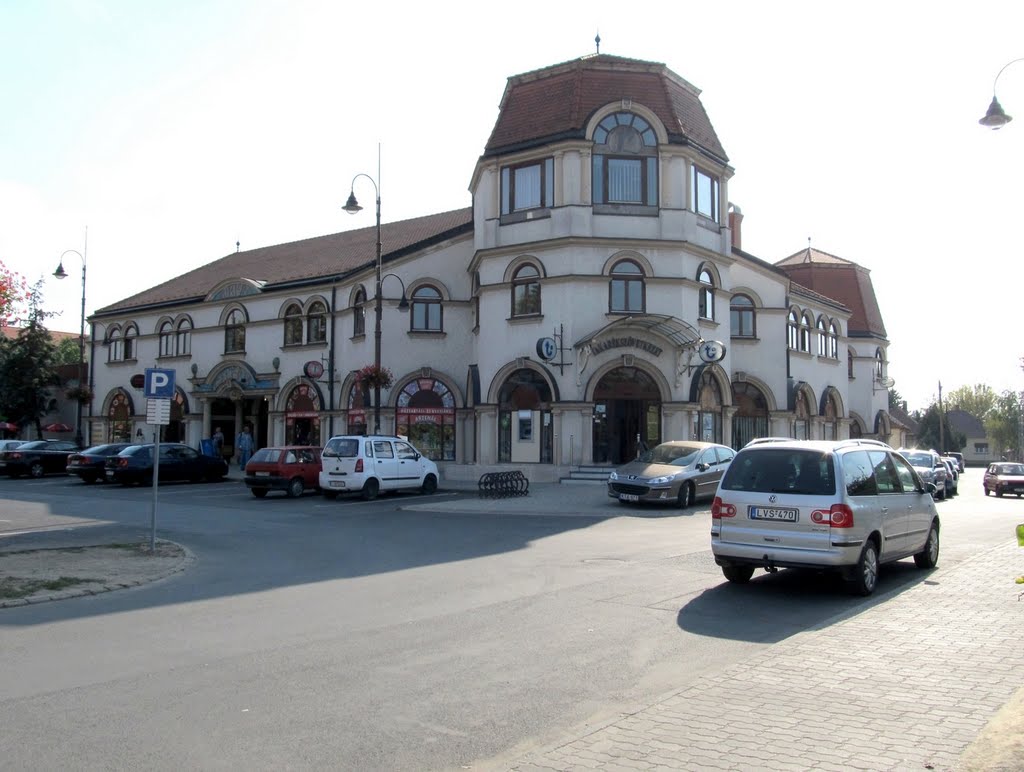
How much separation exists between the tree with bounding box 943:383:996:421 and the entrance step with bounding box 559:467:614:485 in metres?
91.3

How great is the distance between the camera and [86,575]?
11.4 metres

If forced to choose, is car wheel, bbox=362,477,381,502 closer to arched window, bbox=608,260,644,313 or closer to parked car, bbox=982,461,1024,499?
arched window, bbox=608,260,644,313

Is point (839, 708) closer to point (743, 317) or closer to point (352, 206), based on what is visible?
point (352, 206)

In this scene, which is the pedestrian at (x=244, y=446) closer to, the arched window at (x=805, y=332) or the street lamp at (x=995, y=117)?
the arched window at (x=805, y=332)

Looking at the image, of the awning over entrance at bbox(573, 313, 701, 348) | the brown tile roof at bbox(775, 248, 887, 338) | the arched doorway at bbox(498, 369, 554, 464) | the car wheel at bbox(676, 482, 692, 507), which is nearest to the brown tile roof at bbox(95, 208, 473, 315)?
the arched doorway at bbox(498, 369, 554, 464)

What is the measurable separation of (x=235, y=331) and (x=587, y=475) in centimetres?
2041

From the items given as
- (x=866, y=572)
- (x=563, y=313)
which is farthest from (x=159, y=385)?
(x=563, y=313)

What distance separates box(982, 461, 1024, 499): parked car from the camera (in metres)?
33.9

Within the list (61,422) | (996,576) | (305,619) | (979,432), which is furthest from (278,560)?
(979,432)

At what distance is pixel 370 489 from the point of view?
80.6 feet

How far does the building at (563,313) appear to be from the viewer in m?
30.2

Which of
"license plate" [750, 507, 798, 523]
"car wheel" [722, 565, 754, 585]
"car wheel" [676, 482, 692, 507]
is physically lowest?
"car wheel" [722, 565, 754, 585]

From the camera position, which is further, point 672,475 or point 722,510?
point 672,475

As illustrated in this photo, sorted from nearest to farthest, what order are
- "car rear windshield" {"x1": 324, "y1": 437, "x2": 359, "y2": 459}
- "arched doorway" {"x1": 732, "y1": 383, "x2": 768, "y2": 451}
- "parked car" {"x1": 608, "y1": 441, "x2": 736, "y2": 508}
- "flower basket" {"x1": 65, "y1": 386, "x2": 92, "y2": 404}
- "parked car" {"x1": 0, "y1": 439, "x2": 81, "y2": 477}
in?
1. "parked car" {"x1": 608, "y1": 441, "x2": 736, "y2": 508}
2. "car rear windshield" {"x1": 324, "y1": 437, "x2": 359, "y2": 459}
3. "parked car" {"x1": 0, "y1": 439, "x2": 81, "y2": 477}
4. "arched doorway" {"x1": 732, "y1": 383, "x2": 768, "y2": 451}
5. "flower basket" {"x1": 65, "y1": 386, "x2": 92, "y2": 404}
